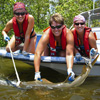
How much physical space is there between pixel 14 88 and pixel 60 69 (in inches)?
44.2

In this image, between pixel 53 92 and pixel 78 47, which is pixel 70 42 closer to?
pixel 78 47

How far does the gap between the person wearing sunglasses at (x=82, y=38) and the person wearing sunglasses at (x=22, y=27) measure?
1048 mm

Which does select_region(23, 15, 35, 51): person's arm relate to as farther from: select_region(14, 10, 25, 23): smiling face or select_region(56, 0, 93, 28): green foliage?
select_region(56, 0, 93, 28): green foliage

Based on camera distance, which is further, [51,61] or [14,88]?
[51,61]

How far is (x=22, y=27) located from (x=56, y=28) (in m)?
1.15

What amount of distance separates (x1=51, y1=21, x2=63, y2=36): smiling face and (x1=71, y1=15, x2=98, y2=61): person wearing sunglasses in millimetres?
392

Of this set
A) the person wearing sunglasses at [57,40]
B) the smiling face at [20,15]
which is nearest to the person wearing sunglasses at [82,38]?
the person wearing sunglasses at [57,40]

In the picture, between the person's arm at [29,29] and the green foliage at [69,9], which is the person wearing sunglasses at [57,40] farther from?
the green foliage at [69,9]

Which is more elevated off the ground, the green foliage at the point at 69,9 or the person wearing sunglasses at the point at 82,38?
the green foliage at the point at 69,9

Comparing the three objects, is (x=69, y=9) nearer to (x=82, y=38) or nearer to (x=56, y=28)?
(x=82, y=38)

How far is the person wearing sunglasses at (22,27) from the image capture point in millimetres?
3543

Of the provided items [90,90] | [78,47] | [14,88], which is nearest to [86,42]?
[78,47]

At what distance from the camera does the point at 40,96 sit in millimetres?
2660

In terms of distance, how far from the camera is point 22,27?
3.88 meters
